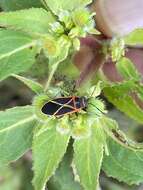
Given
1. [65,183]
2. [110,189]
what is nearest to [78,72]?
[65,183]

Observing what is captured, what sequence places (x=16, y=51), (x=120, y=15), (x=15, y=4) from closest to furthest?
(x=16, y=51)
(x=15, y=4)
(x=120, y=15)

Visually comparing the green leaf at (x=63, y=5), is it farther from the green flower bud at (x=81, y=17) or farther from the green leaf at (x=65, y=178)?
the green leaf at (x=65, y=178)

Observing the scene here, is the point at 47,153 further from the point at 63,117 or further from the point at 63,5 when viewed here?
the point at 63,5

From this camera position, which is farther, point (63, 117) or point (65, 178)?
point (65, 178)

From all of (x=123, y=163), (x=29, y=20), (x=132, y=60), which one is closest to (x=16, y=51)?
(x=29, y=20)

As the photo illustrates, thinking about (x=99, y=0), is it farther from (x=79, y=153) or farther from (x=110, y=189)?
(x=110, y=189)

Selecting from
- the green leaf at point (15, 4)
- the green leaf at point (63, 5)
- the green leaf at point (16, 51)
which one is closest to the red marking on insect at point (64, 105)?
the green leaf at point (16, 51)

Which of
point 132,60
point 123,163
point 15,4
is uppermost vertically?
point 15,4
